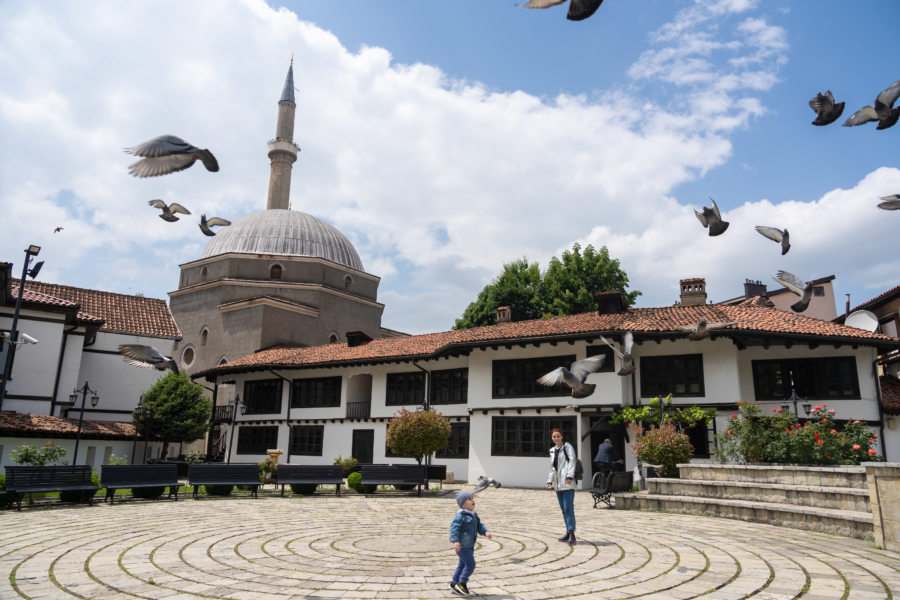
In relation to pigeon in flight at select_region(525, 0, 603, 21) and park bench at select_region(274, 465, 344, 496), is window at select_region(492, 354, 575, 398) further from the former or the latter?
pigeon in flight at select_region(525, 0, 603, 21)

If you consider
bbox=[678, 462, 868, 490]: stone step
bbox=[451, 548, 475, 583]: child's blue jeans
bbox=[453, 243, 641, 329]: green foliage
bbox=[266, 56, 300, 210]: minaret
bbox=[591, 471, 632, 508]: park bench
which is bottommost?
bbox=[451, 548, 475, 583]: child's blue jeans

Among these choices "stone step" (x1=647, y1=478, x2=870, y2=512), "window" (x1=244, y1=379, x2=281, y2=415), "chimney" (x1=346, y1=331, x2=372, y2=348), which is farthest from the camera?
"chimney" (x1=346, y1=331, x2=372, y2=348)

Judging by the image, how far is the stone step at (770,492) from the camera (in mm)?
10289

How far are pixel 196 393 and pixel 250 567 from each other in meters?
24.1

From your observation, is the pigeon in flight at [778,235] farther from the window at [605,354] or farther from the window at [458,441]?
the window at [458,441]

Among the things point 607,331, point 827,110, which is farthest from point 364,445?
point 827,110

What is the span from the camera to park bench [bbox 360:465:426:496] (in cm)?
1745

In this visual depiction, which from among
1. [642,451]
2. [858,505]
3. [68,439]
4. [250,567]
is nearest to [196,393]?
[68,439]

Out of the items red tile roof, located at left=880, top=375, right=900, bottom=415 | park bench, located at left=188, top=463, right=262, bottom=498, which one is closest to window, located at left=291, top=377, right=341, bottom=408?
park bench, located at left=188, top=463, right=262, bottom=498

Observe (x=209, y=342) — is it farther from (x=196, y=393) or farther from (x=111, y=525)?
(x=111, y=525)

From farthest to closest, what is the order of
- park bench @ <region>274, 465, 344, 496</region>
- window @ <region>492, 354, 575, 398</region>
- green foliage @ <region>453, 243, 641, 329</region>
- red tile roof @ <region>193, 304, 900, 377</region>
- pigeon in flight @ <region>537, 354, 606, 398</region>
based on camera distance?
green foliage @ <region>453, 243, 641, 329</region>
window @ <region>492, 354, 575, 398</region>
red tile roof @ <region>193, 304, 900, 377</region>
park bench @ <region>274, 465, 344, 496</region>
pigeon in flight @ <region>537, 354, 606, 398</region>

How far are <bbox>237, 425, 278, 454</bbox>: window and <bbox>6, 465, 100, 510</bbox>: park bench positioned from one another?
16.2m

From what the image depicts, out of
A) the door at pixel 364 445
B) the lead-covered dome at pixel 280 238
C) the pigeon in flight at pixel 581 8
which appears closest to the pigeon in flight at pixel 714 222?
the pigeon in flight at pixel 581 8

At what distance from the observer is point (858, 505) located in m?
10.1
